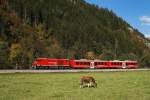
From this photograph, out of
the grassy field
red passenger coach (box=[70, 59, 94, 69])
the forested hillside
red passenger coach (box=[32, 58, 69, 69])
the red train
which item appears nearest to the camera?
the grassy field

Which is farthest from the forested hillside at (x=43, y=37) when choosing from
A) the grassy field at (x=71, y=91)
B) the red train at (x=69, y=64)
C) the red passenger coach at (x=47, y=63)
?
the grassy field at (x=71, y=91)

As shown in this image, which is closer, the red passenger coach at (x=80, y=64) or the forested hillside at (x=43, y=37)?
the red passenger coach at (x=80, y=64)

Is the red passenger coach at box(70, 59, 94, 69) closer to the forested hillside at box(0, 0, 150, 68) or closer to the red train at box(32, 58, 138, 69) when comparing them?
the red train at box(32, 58, 138, 69)

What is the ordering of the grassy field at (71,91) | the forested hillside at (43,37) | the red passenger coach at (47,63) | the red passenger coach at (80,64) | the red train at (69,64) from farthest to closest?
the forested hillside at (43,37)
the red passenger coach at (80,64)
the red train at (69,64)
the red passenger coach at (47,63)
the grassy field at (71,91)

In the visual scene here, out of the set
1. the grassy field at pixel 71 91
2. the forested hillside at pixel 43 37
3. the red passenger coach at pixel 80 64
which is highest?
the forested hillside at pixel 43 37

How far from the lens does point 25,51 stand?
10931 centimetres

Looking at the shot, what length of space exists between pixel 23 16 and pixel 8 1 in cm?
957

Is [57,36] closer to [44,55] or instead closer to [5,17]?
[5,17]

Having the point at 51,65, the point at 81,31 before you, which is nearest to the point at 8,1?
the point at 81,31

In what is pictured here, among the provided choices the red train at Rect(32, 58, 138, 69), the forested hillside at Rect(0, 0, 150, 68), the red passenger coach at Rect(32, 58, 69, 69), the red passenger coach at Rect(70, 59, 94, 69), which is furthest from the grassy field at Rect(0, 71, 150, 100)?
the forested hillside at Rect(0, 0, 150, 68)

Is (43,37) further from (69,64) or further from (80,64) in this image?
(69,64)

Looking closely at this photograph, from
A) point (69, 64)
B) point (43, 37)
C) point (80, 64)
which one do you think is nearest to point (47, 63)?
point (69, 64)

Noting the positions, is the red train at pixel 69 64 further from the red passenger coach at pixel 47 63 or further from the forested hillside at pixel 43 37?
the forested hillside at pixel 43 37

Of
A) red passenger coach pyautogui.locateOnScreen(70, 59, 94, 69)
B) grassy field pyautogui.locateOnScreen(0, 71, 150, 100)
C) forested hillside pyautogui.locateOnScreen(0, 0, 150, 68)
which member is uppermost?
forested hillside pyautogui.locateOnScreen(0, 0, 150, 68)
